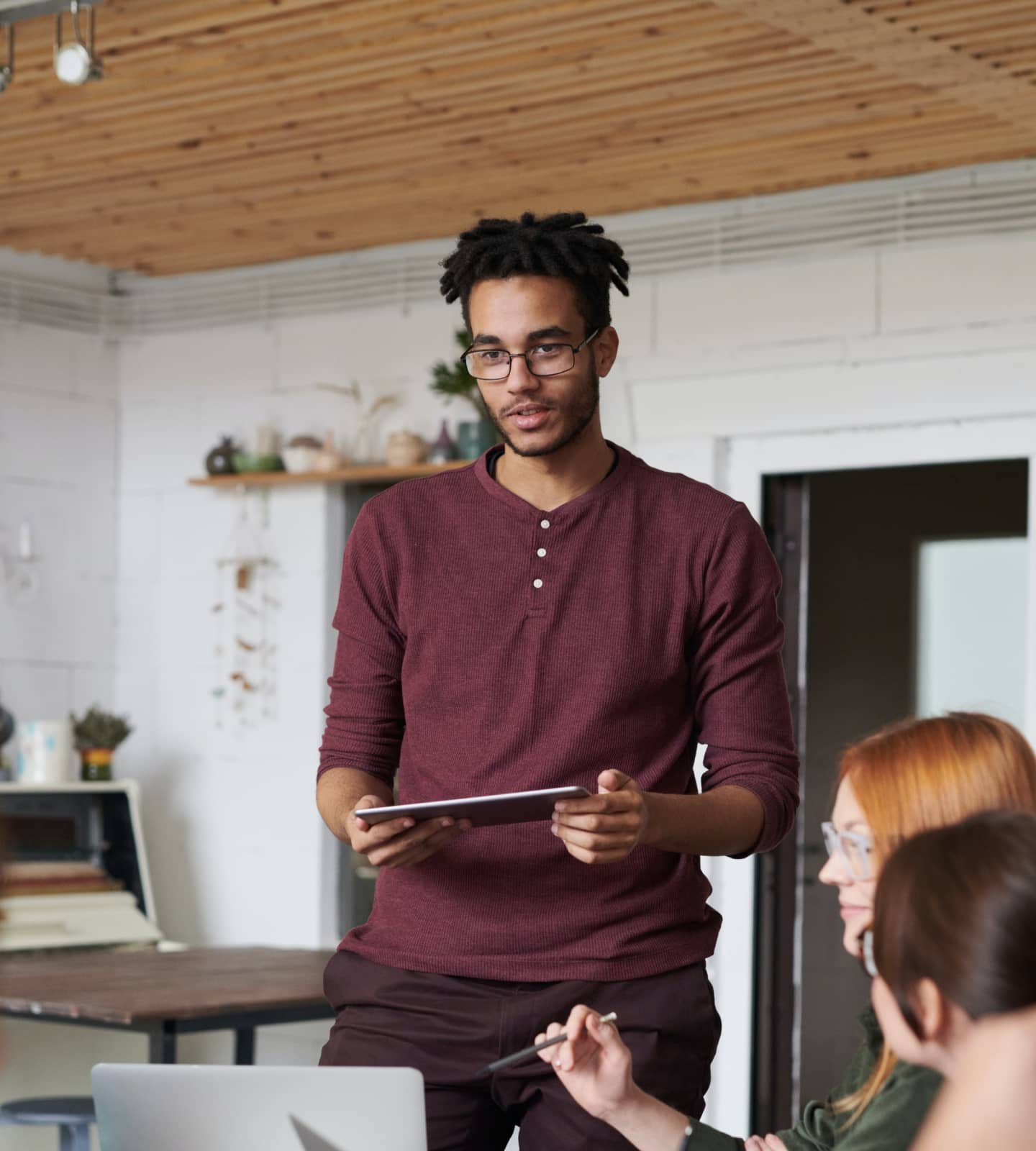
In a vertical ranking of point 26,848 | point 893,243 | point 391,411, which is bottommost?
point 26,848

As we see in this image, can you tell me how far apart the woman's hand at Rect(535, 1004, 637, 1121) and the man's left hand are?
0.52 feet

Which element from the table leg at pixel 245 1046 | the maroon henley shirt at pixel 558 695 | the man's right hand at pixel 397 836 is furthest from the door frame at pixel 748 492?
the man's right hand at pixel 397 836

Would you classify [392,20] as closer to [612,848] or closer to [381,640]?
[381,640]

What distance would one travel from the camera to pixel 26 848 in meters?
5.66

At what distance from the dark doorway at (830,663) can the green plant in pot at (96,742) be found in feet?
6.84

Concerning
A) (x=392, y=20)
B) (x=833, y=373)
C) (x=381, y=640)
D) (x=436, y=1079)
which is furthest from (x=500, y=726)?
(x=833, y=373)

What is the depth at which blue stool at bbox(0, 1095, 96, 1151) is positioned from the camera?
4047 mm

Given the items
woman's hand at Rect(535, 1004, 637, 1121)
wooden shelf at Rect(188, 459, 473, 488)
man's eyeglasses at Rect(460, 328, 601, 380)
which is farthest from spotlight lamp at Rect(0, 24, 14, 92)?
woman's hand at Rect(535, 1004, 637, 1121)

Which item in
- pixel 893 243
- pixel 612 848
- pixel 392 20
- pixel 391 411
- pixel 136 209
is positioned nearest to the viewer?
pixel 612 848

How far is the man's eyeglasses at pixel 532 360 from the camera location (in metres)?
2.15

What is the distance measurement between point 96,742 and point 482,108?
2606 millimetres

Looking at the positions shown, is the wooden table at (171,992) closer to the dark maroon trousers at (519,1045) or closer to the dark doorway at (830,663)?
the dark doorway at (830,663)

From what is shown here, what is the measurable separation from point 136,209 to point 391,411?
0.99 meters

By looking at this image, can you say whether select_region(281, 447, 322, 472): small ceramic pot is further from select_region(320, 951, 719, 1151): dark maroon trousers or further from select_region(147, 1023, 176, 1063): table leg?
select_region(320, 951, 719, 1151): dark maroon trousers
